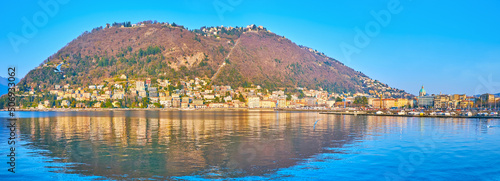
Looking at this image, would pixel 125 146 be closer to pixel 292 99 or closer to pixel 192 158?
pixel 192 158

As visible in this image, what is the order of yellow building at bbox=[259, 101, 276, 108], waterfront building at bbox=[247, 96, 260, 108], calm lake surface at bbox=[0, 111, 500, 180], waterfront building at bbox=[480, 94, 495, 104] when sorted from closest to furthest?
calm lake surface at bbox=[0, 111, 500, 180]
waterfront building at bbox=[480, 94, 495, 104]
waterfront building at bbox=[247, 96, 260, 108]
yellow building at bbox=[259, 101, 276, 108]

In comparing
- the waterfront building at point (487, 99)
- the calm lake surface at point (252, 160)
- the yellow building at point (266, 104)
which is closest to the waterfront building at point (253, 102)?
the yellow building at point (266, 104)

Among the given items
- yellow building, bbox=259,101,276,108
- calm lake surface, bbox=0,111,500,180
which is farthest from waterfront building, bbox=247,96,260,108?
calm lake surface, bbox=0,111,500,180

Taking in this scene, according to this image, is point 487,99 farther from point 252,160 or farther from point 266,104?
point 252,160

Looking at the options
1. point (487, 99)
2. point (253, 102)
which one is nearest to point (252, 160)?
point (253, 102)

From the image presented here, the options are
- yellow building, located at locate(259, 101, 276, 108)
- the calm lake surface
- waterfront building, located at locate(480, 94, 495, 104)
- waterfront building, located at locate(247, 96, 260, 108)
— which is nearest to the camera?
the calm lake surface

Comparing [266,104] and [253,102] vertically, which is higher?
[253,102]

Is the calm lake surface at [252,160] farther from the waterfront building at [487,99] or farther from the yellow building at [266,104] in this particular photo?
the waterfront building at [487,99]

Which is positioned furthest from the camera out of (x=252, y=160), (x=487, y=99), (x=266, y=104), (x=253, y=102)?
(x=266, y=104)

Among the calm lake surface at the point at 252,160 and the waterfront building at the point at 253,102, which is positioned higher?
the waterfront building at the point at 253,102

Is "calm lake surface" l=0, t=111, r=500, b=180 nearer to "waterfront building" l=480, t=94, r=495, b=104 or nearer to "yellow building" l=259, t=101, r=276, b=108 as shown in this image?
"yellow building" l=259, t=101, r=276, b=108

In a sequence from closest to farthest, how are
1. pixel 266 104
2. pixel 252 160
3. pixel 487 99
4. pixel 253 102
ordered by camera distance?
pixel 252 160, pixel 487 99, pixel 253 102, pixel 266 104

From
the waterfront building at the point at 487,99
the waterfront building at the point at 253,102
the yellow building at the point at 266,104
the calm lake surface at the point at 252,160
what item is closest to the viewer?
the calm lake surface at the point at 252,160

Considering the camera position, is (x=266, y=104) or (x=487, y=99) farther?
(x=266, y=104)
